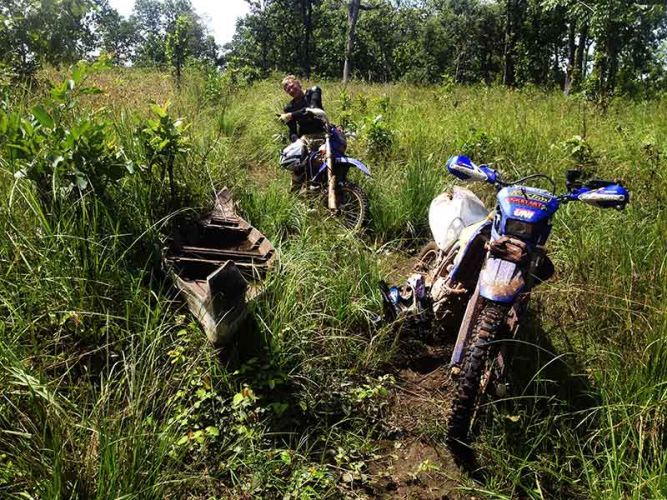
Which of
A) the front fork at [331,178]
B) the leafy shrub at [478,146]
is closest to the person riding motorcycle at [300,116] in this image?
the front fork at [331,178]

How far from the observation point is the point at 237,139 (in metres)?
6.66

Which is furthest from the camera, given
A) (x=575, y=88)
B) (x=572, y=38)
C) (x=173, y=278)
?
(x=572, y=38)

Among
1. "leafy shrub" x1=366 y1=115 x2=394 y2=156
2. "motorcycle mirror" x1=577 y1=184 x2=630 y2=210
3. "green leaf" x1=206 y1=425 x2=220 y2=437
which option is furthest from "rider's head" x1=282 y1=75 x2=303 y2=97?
"green leaf" x1=206 y1=425 x2=220 y2=437

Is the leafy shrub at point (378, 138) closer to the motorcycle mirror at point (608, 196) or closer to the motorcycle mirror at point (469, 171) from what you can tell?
the motorcycle mirror at point (469, 171)

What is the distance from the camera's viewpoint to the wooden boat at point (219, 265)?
234 centimetres

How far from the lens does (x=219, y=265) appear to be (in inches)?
132

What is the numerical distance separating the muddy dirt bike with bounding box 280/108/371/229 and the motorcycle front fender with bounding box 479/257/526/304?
7.94ft

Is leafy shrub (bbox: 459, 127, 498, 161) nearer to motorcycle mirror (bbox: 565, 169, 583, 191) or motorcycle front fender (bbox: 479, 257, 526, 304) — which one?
motorcycle mirror (bbox: 565, 169, 583, 191)

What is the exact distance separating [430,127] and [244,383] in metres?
5.67

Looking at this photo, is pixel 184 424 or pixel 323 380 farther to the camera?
pixel 323 380

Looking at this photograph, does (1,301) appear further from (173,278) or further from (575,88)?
(575,88)

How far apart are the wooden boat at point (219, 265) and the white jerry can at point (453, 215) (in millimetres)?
1157

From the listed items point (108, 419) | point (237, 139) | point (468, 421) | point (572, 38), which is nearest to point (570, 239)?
point (468, 421)

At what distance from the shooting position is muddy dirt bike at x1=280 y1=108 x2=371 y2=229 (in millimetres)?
4793
